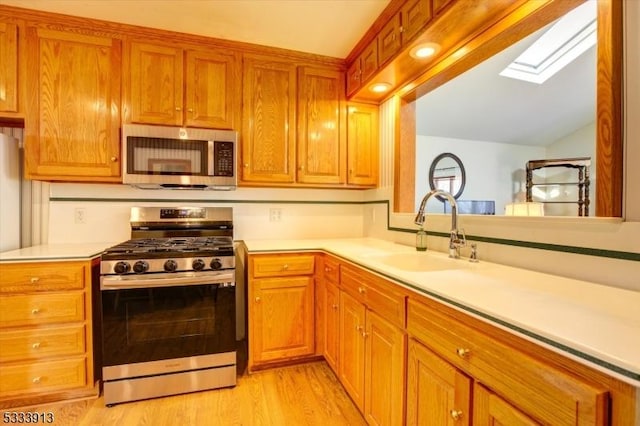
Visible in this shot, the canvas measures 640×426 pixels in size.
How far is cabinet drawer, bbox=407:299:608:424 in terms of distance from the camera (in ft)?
1.95

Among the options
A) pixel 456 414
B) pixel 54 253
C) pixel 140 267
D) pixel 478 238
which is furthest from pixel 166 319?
pixel 478 238

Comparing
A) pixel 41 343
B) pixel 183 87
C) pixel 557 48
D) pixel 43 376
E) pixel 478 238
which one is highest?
pixel 557 48

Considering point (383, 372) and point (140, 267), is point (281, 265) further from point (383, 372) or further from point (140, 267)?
point (383, 372)

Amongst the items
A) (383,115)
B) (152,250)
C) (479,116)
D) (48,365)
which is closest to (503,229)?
(383,115)

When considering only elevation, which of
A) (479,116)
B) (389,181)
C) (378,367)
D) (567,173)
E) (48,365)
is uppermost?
(479,116)

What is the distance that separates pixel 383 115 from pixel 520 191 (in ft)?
11.6

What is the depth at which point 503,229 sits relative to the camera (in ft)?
4.68

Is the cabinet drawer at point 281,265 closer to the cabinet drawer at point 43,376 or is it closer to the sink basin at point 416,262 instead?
the sink basin at point 416,262

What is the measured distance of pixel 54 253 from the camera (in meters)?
1.78

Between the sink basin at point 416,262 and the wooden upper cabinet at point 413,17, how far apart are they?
3.88 feet

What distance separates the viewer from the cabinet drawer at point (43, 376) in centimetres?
167

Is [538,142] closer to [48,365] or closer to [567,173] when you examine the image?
[567,173]

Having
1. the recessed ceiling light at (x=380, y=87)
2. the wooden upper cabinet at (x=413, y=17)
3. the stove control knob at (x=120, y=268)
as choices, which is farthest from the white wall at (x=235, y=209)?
the wooden upper cabinet at (x=413, y=17)

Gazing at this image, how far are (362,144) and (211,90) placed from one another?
4.06 ft
